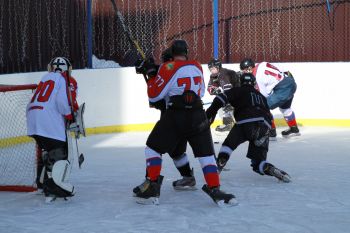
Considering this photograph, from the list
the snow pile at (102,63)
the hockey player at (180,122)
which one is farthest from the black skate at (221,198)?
the snow pile at (102,63)

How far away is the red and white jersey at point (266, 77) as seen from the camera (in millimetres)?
7414

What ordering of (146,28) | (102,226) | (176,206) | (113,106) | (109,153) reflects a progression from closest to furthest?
(102,226) < (176,206) < (109,153) < (113,106) < (146,28)

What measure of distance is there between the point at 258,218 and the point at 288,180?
105 centimetres

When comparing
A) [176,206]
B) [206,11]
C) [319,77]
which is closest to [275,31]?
[206,11]

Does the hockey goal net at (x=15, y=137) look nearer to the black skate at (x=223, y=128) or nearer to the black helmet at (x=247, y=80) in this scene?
the black helmet at (x=247, y=80)

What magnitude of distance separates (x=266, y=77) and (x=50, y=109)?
3.28 m

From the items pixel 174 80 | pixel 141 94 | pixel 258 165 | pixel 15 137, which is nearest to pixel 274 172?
pixel 258 165

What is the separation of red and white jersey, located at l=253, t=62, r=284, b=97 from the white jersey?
3139mm

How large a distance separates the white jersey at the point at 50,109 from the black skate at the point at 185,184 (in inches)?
36.1

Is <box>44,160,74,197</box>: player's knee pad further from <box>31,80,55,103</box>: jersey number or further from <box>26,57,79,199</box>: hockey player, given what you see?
<box>31,80,55,103</box>: jersey number

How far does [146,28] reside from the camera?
9.84 m

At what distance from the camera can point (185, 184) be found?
201 inches

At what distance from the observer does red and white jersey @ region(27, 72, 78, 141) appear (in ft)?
15.3

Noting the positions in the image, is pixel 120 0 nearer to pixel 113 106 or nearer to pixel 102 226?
pixel 113 106
